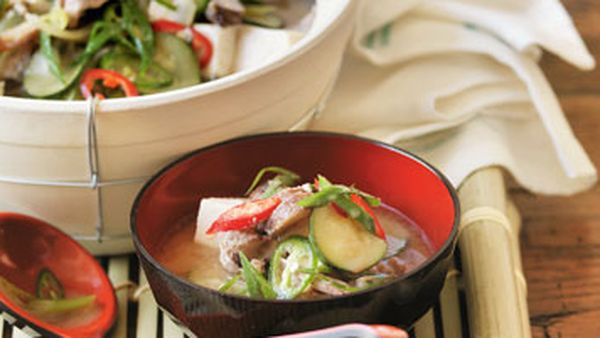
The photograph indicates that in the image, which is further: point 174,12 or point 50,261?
point 174,12

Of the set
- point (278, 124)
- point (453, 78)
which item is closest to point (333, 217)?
point (278, 124)

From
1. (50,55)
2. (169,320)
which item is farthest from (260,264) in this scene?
(50,55)

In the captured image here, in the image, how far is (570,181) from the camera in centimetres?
189

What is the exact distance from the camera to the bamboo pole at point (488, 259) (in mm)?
1412

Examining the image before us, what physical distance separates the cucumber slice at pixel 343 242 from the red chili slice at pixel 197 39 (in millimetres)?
501

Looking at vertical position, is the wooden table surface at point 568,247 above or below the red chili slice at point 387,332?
below

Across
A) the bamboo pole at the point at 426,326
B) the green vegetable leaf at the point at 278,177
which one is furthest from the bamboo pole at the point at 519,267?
the green vegetable leaf at the point at 278,177

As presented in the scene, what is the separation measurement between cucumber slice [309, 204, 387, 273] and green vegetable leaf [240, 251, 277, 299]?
7 cm

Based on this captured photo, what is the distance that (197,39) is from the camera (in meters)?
1.70

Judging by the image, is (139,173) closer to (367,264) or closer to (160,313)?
(160,313)

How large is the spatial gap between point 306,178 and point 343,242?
1.02 feet

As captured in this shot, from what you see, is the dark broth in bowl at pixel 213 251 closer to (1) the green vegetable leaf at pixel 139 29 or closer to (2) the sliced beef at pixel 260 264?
(2) the sliced beef at pixel 260 264

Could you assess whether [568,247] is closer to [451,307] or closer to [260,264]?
[451,307]

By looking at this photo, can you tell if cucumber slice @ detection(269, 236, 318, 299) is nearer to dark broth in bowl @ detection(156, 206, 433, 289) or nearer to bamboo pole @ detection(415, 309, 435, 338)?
dark broth in bowl @ detection(156, 206, 433, 289)
